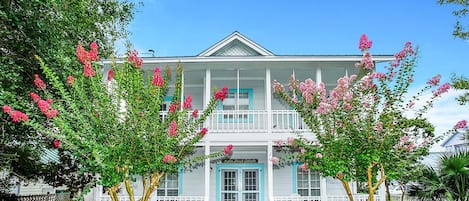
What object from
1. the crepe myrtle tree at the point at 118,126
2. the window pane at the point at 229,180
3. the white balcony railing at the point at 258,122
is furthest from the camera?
the window pane at the point at 229,180

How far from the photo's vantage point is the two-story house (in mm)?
10906

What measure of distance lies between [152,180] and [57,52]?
187 inches

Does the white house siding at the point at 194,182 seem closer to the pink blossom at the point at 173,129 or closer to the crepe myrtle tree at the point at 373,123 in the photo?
the crepe myrtle tree at the point at 373,123

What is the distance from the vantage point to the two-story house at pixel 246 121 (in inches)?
429

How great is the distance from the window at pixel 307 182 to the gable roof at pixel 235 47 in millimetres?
4486

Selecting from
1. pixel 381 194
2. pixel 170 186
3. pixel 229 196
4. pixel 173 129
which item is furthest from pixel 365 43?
pixel 170 186

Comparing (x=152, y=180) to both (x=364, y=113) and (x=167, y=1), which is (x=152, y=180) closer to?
(x=364, y=113)

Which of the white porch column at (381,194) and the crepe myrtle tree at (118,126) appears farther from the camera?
the white porch column at (381,194)

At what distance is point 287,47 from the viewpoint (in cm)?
2025

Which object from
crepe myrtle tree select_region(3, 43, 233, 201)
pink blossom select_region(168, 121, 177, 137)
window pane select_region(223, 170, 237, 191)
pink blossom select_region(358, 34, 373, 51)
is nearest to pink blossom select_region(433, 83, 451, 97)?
pink blossom select_region(358, 34, 373, 51)

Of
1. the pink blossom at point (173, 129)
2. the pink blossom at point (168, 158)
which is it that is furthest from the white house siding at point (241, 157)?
the pink blossom at point (168, 158)

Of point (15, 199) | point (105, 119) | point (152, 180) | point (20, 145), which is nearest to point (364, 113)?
point (152, 180)

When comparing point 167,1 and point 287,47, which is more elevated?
point 167,1

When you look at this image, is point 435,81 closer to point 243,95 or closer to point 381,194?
point 381,194
